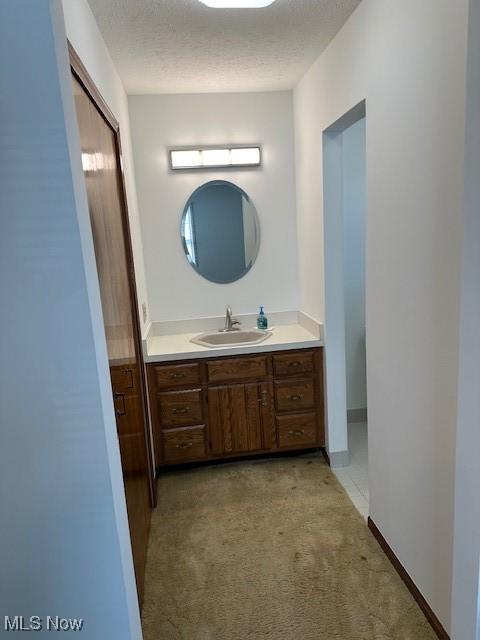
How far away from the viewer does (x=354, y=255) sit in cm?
317

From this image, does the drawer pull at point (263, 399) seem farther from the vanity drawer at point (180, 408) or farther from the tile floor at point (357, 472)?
the tile floor at point (357, 472)

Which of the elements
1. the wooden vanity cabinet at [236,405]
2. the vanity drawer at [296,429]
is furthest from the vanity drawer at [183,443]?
the vanity drawer at [296,429]

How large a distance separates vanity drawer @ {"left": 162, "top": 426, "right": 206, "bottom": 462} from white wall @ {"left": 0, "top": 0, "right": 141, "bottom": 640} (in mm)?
1810

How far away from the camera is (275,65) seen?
2.52 metres

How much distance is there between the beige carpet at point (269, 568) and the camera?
1700 millimetres

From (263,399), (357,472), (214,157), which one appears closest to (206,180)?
(214,157)

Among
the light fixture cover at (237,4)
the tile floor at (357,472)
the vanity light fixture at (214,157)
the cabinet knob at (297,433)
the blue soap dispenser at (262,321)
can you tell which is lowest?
the tile floor at (357,472)

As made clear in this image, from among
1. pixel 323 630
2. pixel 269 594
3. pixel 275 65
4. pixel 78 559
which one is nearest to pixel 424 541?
pixel 323 630

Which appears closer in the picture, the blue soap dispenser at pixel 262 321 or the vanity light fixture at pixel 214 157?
the vanity light fixture at pixel 214 157

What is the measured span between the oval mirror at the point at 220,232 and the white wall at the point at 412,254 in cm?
112

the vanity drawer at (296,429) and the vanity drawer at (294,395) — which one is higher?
the vanity drawer at (294,395)
